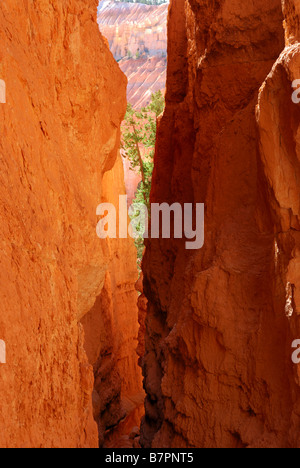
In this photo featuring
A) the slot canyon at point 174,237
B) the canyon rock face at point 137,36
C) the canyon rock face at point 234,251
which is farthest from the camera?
the canyon rock face at point 137,36

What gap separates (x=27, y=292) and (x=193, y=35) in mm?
8063

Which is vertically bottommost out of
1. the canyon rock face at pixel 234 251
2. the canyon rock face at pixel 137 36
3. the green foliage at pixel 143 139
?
the canyon rock face at pixel 234 251

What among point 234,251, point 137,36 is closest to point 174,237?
point 234,251

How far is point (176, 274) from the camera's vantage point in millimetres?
9758

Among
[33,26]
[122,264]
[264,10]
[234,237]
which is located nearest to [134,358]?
[122,264]

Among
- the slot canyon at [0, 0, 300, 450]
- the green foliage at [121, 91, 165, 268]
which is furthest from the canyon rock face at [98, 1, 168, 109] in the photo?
the slot canyon at [0, 0, 300, 450]

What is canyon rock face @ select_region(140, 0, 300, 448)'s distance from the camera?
5879 millimetres

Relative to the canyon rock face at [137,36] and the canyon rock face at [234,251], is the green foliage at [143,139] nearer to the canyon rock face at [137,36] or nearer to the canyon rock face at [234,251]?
the canyon rock face at [234,251]

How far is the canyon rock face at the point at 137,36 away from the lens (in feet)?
163

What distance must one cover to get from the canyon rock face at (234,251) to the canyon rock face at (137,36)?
133 ft

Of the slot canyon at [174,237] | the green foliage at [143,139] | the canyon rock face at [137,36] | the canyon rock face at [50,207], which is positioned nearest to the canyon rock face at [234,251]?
the slot canyon at [174,237]

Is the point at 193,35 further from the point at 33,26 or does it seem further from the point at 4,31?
the point at 4,31

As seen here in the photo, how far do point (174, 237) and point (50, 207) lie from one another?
574 centimetres

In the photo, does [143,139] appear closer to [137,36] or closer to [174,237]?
[174,237]
